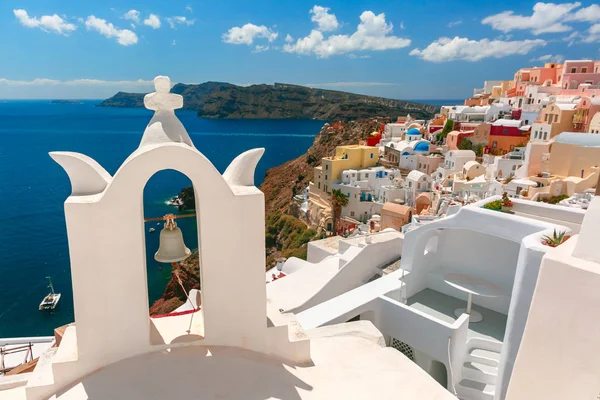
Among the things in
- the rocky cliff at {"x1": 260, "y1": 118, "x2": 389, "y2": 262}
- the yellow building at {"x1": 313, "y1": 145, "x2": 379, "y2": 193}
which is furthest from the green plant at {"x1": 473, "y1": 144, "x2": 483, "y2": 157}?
the rocky cliff at {"x1": 260, "y1": 118, "x2": 389, "y2": 262}

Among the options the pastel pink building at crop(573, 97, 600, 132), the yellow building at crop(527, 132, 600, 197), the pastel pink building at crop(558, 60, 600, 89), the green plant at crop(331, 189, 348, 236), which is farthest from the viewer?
the pastel pink building at crop(558, 60, 600, 89)

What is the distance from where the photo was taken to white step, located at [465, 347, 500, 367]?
8.38 meters

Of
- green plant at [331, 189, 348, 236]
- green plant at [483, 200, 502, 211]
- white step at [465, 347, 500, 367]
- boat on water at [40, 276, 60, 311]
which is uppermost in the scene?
→ green plant at [483, 200, 502, 211]

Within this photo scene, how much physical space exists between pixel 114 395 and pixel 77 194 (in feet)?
6.26

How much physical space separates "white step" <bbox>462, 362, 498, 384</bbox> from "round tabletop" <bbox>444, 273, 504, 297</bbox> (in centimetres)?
168

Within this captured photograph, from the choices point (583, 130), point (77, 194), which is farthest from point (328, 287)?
point (583, 130)

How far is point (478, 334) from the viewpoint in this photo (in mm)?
8805

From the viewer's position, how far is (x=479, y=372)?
8.36 metres

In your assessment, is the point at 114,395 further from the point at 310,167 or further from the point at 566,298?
the point at 310,167

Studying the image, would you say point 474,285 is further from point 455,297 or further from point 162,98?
point 162,98

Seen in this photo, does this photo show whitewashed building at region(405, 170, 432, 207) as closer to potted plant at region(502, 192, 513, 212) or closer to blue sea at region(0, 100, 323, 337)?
blue sea at region(0, 100, 323, 337)

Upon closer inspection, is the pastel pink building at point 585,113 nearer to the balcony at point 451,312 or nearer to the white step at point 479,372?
the balcony at point 451,312

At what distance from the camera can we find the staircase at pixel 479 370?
8062 millimetres

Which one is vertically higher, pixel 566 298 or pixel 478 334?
pixel 566 298
